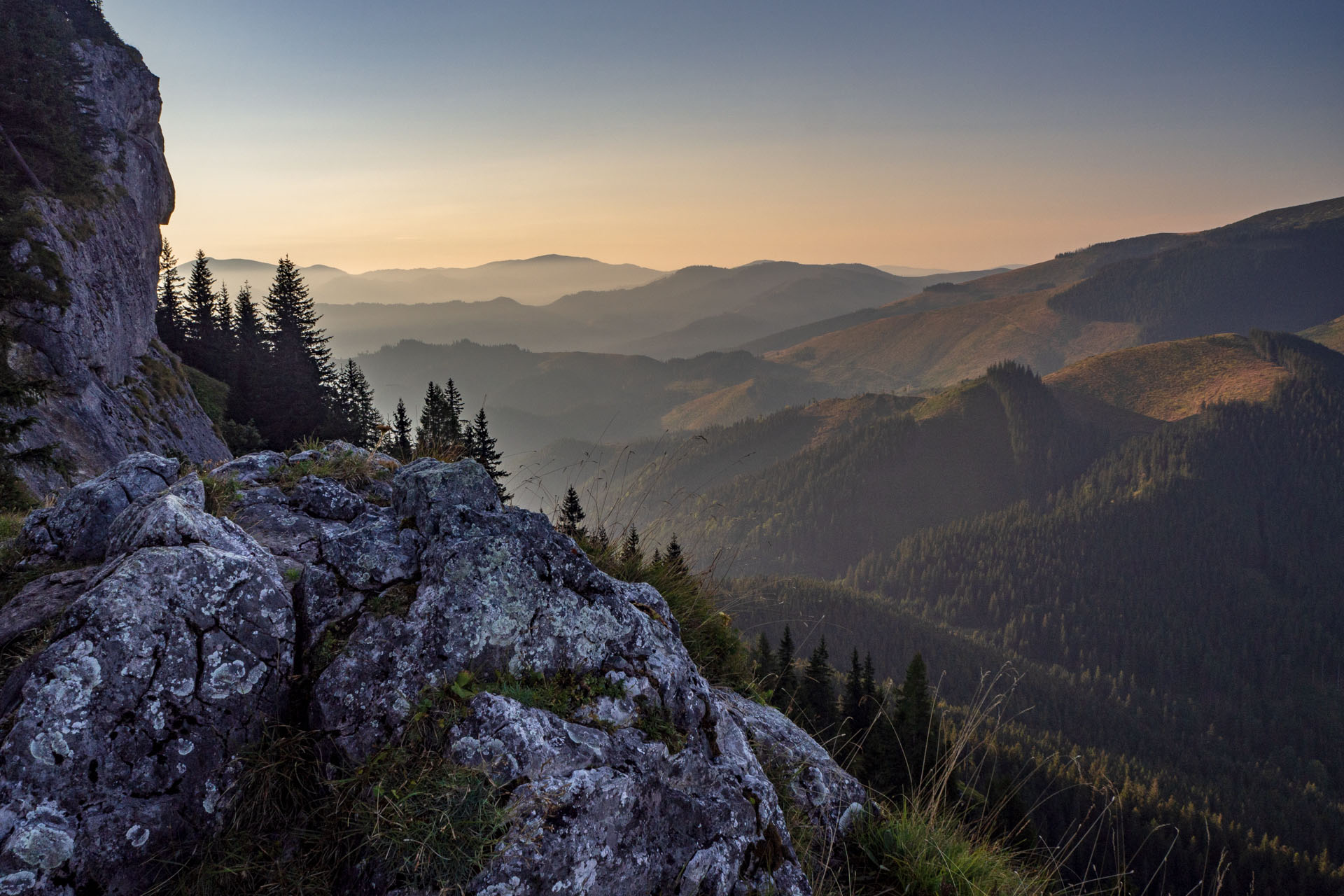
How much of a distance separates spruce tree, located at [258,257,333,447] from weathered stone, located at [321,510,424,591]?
122ft

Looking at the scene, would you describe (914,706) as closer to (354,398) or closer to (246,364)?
(354,398)

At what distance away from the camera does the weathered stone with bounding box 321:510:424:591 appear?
13.9 feet

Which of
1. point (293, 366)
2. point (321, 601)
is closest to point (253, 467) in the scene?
point (321, 601)

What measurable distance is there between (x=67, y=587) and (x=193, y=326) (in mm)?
59696

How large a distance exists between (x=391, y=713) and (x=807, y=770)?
10.6ft

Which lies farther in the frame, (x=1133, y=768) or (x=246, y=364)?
(x=1133, y=768)

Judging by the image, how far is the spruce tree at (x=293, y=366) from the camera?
4331 centimetres

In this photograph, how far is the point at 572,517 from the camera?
9508mm

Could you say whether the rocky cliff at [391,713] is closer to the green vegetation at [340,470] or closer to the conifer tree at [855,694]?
the green vegetation at [340,470]

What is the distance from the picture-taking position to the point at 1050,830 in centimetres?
8744

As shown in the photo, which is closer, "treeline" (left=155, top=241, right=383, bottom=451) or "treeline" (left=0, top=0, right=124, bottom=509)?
"treeline" (left=0, top=0, right=124, bottom=509)

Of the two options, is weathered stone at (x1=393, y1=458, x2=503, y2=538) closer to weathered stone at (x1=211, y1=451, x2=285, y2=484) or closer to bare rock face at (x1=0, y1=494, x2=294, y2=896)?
bare rock face at (x1=0, y1=494, x2=294, y2=896)

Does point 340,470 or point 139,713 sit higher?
point 340,470

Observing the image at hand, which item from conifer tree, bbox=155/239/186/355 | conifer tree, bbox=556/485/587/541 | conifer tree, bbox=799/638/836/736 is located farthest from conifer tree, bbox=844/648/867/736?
conifer tree, bbox=155/239/186/355
